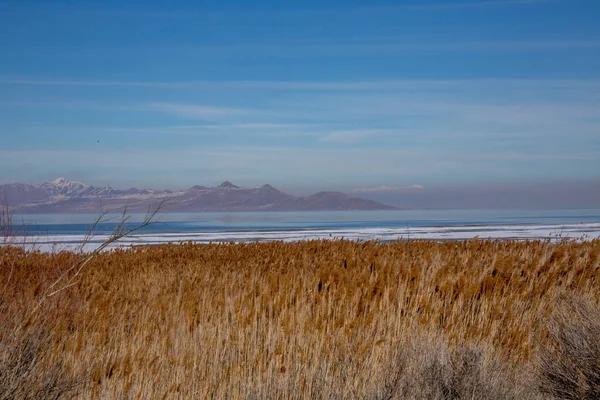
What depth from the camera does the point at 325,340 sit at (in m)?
6.52

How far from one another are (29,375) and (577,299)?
617cm

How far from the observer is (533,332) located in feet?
23.8

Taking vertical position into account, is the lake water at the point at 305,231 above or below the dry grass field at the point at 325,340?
below

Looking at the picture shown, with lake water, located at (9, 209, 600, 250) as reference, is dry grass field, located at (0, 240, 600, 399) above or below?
above

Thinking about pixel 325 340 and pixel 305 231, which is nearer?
pixel 325 340

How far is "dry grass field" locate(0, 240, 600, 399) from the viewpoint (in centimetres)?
456

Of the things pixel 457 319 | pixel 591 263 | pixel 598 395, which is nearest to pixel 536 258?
pixel 591 263

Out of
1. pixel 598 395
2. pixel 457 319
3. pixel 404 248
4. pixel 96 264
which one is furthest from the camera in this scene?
pixel 404 248

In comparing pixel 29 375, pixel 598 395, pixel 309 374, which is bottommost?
pixel 598 395

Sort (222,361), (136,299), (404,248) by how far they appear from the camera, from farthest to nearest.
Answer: (404,248)
(136,299)
(222,361)

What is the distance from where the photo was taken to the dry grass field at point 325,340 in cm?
456

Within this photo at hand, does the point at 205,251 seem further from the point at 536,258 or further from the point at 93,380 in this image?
the point at 93,380

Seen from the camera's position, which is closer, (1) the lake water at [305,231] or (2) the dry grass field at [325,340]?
(2) the dry grass field at [325,340]

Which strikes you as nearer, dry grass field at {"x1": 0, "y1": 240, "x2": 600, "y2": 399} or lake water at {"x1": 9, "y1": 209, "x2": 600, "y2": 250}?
dry grass field at {"x1": 0, "y1": 240, "x2": 600, "y2": 399}
